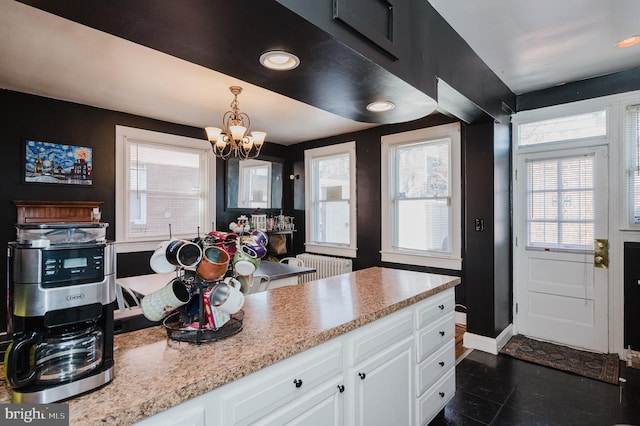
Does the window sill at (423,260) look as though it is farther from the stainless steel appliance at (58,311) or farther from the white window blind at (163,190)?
the stainless steel appliance at (58,311)

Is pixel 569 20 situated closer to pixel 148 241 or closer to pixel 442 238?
pixel 442 238

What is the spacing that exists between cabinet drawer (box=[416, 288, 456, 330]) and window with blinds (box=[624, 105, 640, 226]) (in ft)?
6.87

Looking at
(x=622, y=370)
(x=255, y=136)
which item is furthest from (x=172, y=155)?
(x=622, y=370)

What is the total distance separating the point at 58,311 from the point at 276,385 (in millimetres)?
674

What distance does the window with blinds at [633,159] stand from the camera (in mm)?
2963

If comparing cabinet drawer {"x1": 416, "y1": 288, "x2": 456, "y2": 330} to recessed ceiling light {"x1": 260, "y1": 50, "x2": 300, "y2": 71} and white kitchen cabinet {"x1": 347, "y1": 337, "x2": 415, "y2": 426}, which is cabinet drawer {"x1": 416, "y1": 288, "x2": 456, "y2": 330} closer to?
white kitchen cabinet {"x1": 347, "y1": 337, "x2": 415, "y2": 426}

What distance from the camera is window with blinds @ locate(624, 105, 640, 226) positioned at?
9.72 ft

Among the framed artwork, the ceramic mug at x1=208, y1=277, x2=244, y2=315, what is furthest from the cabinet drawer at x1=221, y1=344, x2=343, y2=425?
the framed artwork

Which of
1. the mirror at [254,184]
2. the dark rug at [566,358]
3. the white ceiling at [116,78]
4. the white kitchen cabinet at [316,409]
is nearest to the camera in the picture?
the white kitchen cabinet at [316,409]

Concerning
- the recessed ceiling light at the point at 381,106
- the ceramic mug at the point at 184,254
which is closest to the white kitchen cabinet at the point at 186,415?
the ceramic mug at the point at 184,254

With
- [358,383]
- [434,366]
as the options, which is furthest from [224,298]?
[434,366]

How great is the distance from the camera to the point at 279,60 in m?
1.52

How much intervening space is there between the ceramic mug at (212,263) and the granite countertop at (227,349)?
0.24 metres

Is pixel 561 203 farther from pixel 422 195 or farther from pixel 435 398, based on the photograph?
pixel 435 398
